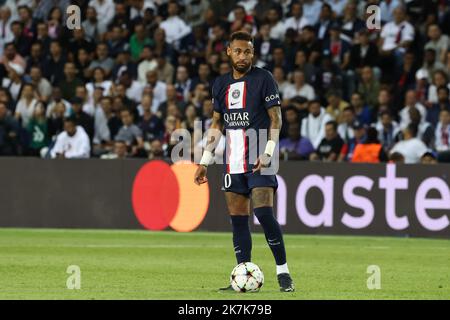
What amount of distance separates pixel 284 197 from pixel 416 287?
8.23 metres

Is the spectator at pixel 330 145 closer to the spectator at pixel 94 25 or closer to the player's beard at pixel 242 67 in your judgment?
the spectator at pixel 94 25

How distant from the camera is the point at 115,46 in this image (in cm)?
2484

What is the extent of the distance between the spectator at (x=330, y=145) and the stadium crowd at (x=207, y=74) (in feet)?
0.06

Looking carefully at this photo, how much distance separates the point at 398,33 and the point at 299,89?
84.7 inches

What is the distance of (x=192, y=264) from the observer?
1417cm

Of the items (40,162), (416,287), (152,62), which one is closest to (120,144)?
(40,162)

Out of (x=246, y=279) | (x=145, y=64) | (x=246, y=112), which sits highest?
(x=145, y=64)

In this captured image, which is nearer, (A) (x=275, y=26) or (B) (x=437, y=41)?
(B) (x=437, y=41)

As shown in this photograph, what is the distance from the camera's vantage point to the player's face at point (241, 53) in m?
10.6

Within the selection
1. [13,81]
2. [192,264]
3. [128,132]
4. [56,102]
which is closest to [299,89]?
[128,132]

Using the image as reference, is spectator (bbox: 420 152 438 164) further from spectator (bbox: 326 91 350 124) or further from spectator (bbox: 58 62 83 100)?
spectator (bbox: 58 62 83 100)

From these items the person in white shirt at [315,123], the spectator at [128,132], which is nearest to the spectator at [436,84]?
the person in white shirt at [315,123]

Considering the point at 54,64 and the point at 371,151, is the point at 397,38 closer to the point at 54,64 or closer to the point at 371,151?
the point at 371,151
